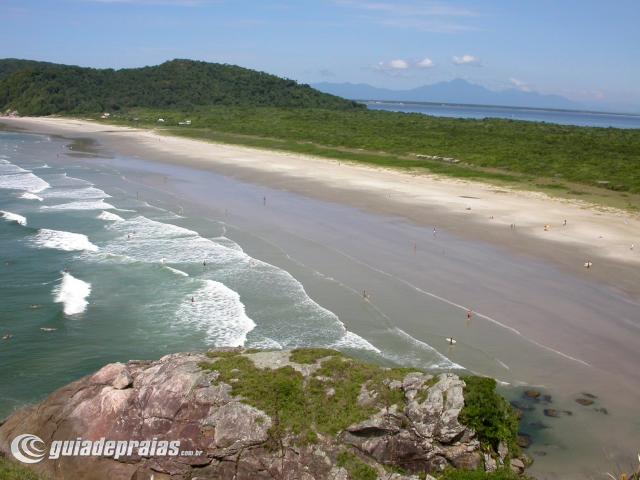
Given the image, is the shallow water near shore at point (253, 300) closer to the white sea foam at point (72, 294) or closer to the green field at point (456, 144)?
the white sea foam at point (72, 294)

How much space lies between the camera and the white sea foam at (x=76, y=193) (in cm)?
4169

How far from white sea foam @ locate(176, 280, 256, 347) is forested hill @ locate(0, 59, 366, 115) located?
113m

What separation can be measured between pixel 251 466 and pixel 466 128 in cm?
8498

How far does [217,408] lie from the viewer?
1234 cm

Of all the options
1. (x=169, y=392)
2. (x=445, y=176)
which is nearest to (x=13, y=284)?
(x=169, y=392)

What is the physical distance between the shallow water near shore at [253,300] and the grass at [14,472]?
130 inches

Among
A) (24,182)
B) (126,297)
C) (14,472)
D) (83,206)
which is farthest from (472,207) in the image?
(24,182)

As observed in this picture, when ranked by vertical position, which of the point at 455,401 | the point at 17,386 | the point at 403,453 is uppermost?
the point at 455,401

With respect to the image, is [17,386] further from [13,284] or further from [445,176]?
[445,176]

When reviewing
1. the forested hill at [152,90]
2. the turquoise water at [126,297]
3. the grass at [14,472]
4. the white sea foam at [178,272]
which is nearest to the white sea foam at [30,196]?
the turquoise water at [126,297]

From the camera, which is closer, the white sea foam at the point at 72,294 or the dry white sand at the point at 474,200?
the white sea foam at the point at 72,294

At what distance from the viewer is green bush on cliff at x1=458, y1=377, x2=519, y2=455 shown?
38.3ft

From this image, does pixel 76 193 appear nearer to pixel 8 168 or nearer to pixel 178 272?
pixel 8 168

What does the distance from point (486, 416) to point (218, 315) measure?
1191 cm
